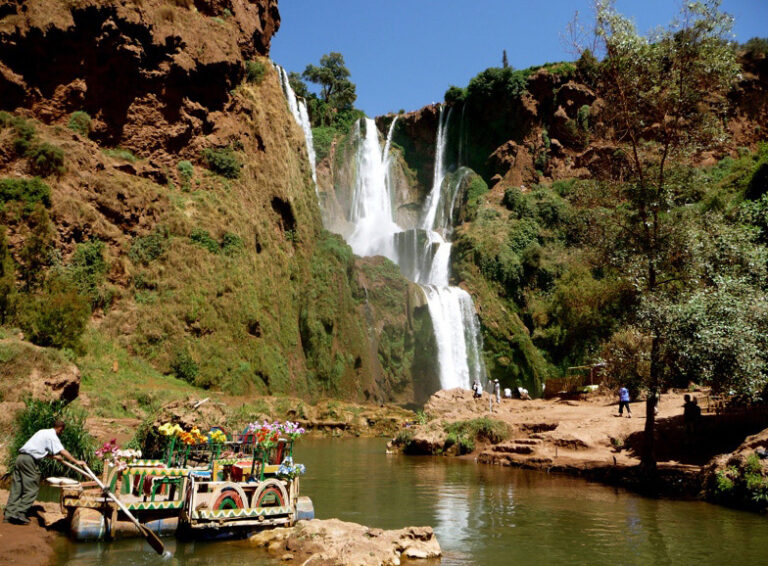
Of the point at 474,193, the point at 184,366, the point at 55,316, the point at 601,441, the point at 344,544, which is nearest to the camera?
the point at 344,544

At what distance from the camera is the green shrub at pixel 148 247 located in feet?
92.7

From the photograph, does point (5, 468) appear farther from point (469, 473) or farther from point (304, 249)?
point (304, 249)

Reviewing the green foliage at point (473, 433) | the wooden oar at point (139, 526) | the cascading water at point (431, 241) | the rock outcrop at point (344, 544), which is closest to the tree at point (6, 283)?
the wooden oar at point (139, 526)

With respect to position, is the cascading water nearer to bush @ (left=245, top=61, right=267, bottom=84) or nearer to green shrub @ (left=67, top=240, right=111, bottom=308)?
bush @ (left=245, top=61, right=267, bottom=84)

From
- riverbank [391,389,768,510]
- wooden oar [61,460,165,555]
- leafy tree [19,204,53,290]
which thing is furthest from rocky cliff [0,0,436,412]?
wooden oar [61,460,165,555]

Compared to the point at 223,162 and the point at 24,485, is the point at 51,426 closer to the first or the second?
the point at 24,485

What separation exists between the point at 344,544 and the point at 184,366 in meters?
20.5

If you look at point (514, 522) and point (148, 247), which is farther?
point (148, 247)

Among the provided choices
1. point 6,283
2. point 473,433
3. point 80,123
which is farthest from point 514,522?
point 80,123

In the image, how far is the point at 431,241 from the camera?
56.8 m

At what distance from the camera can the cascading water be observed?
152 ft

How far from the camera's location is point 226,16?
37781 mm

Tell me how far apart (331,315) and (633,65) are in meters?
25.1

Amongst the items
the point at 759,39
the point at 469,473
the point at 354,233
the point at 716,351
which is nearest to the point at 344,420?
the point at 469,473
